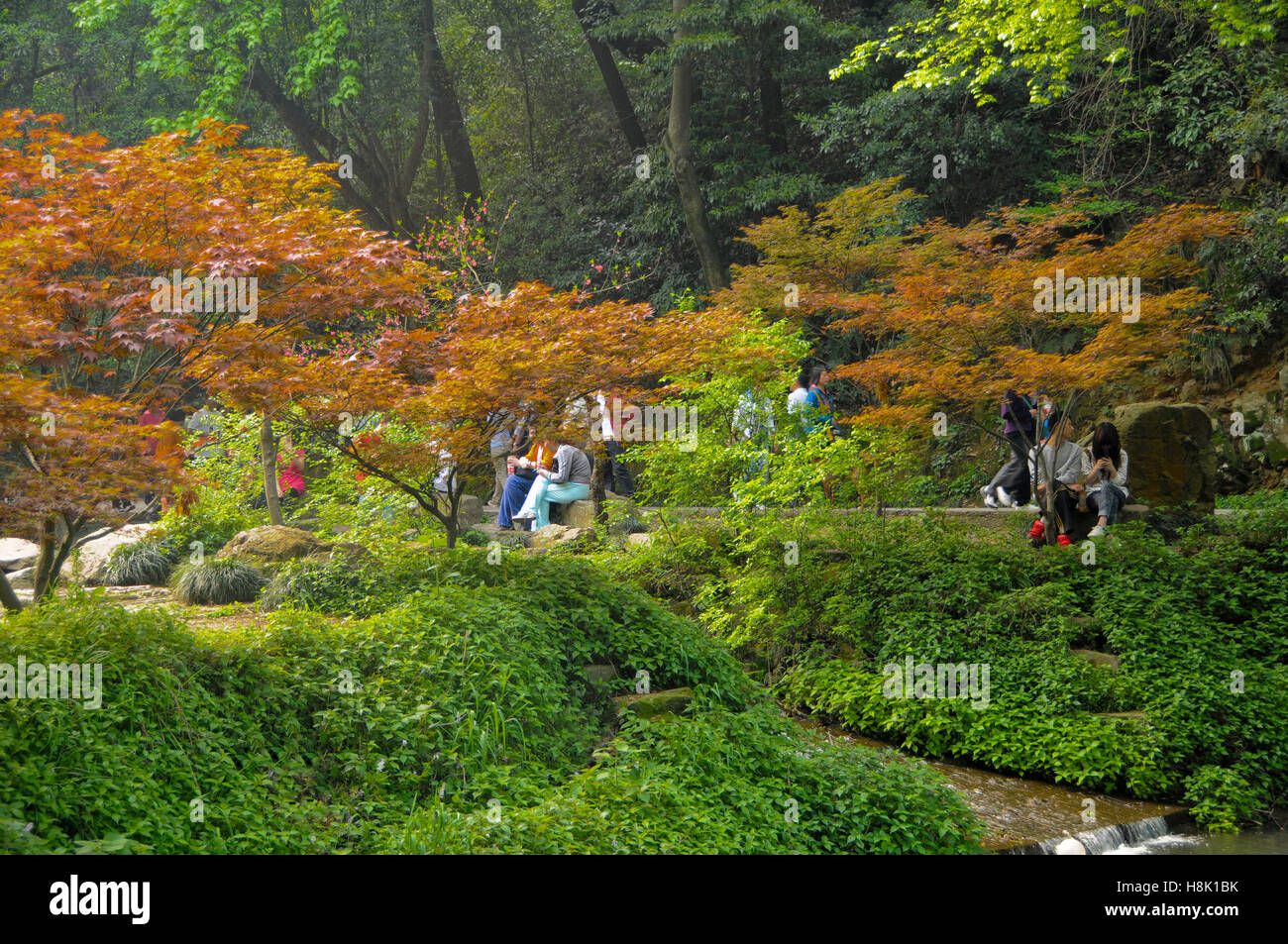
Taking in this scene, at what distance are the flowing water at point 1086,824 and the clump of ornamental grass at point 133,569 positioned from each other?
7994 millimetres

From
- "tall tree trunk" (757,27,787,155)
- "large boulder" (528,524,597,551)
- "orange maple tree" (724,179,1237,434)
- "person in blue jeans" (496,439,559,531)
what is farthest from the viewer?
"tall tree trunk" (757,27,787,155)

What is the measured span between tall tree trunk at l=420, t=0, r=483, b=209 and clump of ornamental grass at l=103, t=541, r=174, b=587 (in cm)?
1176

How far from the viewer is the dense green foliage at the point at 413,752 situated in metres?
4.15

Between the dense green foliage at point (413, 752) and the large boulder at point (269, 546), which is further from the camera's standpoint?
the large boulder at point (269, 546)

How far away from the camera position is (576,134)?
23.3 m

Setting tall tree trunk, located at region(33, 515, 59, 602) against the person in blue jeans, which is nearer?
tall tree trunk, located at region(33, 515, 59, 602)

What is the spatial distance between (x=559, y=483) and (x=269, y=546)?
11.2ft

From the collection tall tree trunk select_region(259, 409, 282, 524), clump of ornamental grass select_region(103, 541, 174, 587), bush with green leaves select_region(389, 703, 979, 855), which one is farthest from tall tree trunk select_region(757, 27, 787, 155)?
bush with green leaves select_region(389, 703, 979, 855)

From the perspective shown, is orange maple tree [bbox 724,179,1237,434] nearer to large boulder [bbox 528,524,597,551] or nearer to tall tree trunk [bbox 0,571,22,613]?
large boulder [bbox 528,524,597,551]

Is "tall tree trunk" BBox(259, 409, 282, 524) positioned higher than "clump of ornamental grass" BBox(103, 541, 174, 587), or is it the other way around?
"tall tree trunk" BBox(259, 409, 282, 524)

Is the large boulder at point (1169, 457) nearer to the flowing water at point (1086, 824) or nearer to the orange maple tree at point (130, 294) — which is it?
the flowing water at point (1086, 824)

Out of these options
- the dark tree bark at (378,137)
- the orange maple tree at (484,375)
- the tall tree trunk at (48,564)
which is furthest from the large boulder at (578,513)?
the dark tree bark at (378,137)

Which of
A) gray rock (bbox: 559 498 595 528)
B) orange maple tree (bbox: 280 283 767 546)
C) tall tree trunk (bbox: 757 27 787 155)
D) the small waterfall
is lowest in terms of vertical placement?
the small waterfall

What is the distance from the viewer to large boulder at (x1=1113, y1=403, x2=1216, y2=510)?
10.9m
